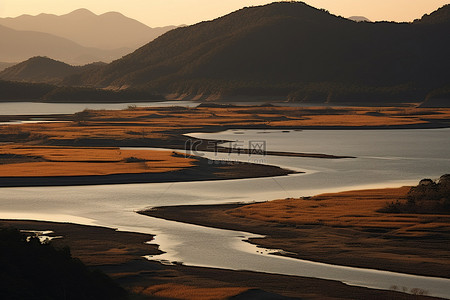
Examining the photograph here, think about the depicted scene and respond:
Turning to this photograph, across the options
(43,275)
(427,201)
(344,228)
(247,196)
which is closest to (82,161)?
(247,196)

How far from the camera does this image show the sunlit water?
28658 millimetres

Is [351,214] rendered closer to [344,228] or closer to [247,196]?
[344,228]

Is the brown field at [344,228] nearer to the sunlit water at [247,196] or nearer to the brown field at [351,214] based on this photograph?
the brown field at [351,214]

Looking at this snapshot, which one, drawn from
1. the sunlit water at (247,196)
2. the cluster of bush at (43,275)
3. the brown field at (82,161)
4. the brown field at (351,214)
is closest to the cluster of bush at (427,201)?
the brown field at (351,214)

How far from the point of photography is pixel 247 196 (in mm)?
46156

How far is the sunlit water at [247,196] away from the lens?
2866cm

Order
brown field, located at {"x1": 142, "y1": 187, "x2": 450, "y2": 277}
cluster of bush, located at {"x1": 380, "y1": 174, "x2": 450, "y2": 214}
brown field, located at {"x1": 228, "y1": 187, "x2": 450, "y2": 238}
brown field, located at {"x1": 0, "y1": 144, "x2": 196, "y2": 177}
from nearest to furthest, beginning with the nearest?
brown field, located at {"x1": 142, "y1": 187, "x2": 450, "y2": 277}
brown field, located at {"x1": 228, "y1": 187, "x2": 450, "y2": 238}
cluster of bush, located at {"x1": 380, "y1": 174, "x2": 450, "y2": 214}
brown field, located at {"x1": 0, "y1": 144, "x2": 196, "y2": 177}

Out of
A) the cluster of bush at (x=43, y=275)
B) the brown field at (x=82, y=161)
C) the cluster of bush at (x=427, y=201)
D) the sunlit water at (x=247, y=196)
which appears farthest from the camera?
the brown field at (x=82, y=161)

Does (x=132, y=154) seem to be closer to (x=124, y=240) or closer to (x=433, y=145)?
(x=433, y=145)

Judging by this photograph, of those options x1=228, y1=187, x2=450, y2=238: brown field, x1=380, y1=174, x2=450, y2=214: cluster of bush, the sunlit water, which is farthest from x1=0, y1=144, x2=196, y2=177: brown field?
x1=380, y1=174, x2=450, y2=214: cluster of bush

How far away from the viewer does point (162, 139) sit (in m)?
84.5

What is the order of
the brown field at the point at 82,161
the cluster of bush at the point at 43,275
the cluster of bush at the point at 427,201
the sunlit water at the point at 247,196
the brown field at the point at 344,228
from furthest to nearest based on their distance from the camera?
the brown field at the point at 82,161 < the cluster of bush at the point at 427,201 < the brown field at the point at 344,228 < the sunlit water at the point at 247,196 < the cluster of bush at the point at 43,275

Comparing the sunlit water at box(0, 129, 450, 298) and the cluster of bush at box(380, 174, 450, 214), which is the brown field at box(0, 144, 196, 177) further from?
the cluster of bush at box(380, 174, 450, 214)

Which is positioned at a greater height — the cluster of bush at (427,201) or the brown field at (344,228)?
the cluster of bush at (427,201)
